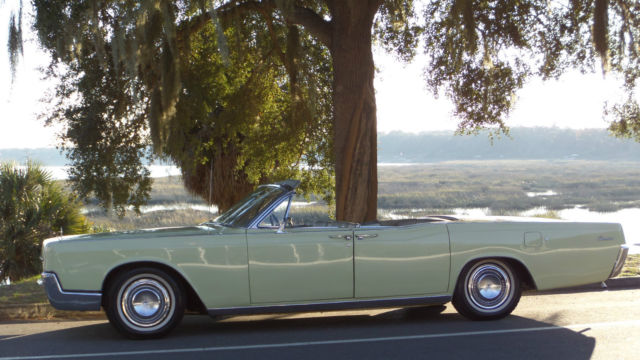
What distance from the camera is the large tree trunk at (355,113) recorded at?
1030cm

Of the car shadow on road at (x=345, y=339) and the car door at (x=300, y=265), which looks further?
the car door at (x=300, y=265)

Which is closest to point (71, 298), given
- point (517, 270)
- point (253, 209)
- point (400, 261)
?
point (253, 209)

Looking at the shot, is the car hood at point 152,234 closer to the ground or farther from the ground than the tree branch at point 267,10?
closer to the ground

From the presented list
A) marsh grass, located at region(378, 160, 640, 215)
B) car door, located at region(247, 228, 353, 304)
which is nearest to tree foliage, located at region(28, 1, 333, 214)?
car door, located at region(247, 228, 353, 304)

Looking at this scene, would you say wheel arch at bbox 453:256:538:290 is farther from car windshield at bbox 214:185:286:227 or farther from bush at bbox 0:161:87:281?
bush at bbox 0:161:87:281

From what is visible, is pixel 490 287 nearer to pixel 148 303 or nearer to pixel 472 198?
pixel 148 303

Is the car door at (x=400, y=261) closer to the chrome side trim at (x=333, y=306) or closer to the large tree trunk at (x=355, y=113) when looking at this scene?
the chrome side trim at (x=333, y=306)

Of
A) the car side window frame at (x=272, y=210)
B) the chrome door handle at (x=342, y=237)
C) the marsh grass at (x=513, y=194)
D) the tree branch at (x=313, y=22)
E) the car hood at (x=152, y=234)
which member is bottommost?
the marsh grass at (x=513, y=194)

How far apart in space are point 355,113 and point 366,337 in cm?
491

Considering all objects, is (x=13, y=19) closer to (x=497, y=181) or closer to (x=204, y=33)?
(x=204, y=33)

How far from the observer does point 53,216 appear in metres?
14.3

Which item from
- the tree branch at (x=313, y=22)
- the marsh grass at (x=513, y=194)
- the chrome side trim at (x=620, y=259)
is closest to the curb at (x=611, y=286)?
the chrome side trim at (x=620, y=259)

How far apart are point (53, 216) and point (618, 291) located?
1133 cm

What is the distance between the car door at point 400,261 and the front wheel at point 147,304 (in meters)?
1.75
